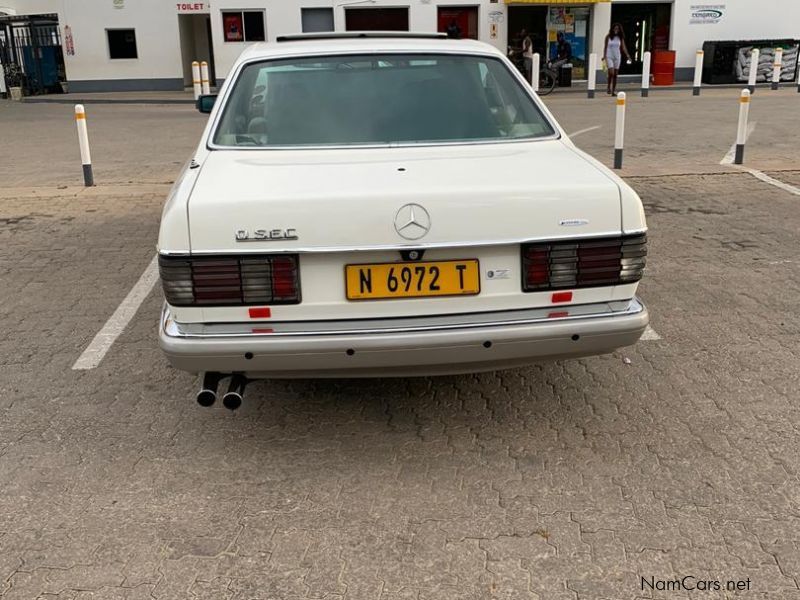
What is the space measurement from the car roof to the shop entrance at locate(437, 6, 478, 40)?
865 inches

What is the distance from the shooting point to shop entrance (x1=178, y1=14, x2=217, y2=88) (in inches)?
1046

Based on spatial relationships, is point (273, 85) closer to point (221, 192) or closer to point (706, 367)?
point (221, 192)

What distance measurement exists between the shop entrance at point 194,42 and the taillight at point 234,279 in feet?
83.1

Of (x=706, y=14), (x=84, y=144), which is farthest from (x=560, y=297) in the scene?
(x=706, y=14)

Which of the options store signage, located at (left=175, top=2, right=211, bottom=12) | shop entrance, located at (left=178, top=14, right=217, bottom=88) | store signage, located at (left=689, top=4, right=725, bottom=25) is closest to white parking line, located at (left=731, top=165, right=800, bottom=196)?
store signage, located at (left=689, top=4, right=725, bottom=25)

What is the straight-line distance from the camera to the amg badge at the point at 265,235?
3.04 meters

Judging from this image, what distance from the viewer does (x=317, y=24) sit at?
83.9 feet

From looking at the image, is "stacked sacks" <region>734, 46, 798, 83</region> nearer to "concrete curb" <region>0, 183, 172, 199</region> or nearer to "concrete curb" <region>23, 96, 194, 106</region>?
"concrete curb" <region>23, 96, 194, 106</region>

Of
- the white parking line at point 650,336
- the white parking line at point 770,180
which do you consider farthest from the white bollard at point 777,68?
the white parking line at point 650,336

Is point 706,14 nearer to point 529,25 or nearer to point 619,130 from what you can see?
point 529,25

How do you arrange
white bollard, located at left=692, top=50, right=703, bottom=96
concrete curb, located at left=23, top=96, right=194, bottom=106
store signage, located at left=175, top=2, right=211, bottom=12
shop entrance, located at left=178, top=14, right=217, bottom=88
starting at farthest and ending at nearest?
shop entrance, located at left=178, top=14, right=217, bottom=88, store signage, located at left=175, top=2, right=211, bottom=12, concrete curb, located at left=23, top=96, right=194, bottom=106, white bollard, located at left=692, top=50, right=703, bottom=96

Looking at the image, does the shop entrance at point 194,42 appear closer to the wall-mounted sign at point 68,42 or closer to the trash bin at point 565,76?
the wall-mounted sign at point 68,42

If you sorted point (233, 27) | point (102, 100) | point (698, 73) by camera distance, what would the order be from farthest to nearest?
point (233, 27) → point (102, 100) → point (698, 73)

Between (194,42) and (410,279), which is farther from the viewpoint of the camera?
(194,42)
